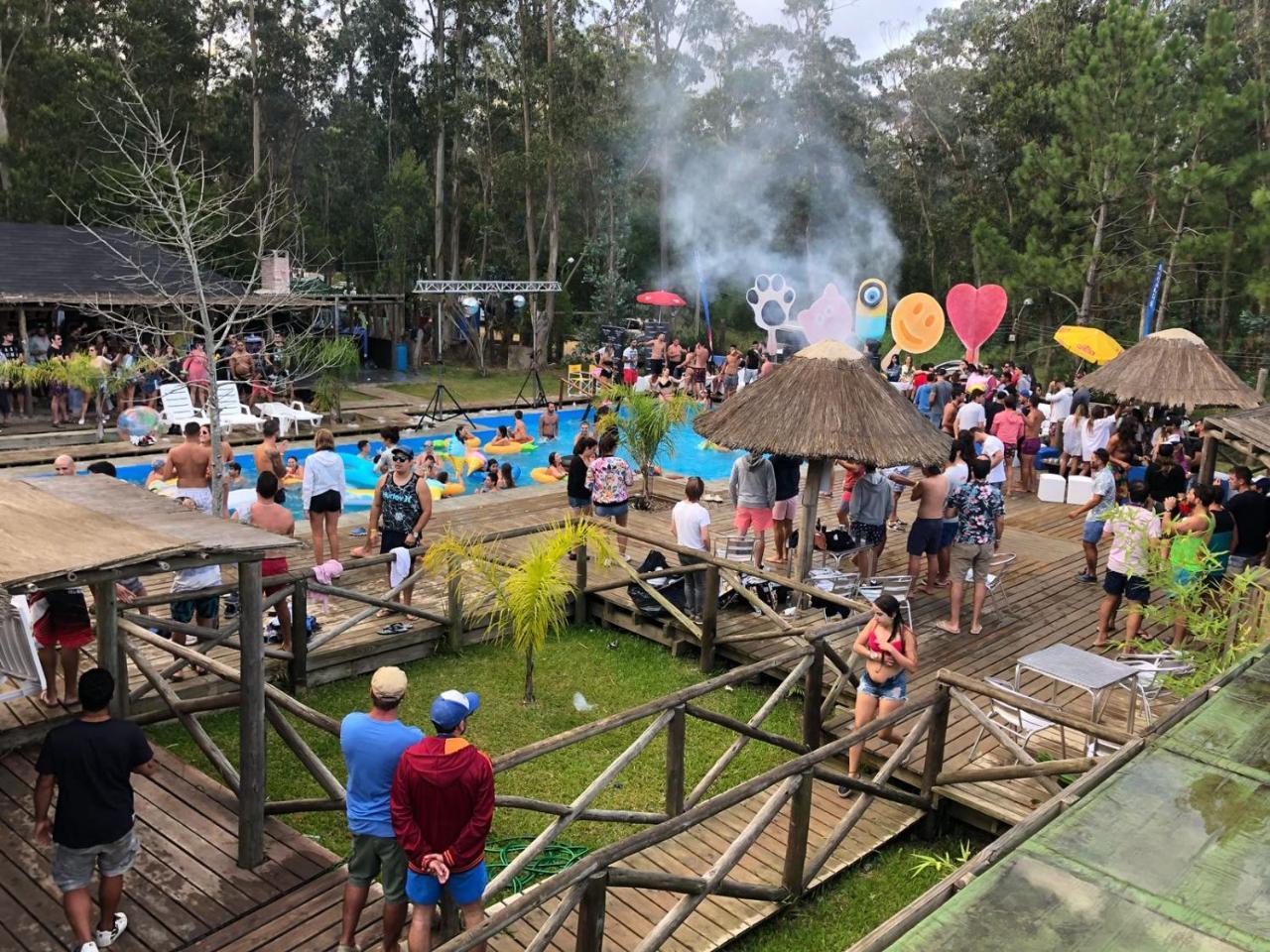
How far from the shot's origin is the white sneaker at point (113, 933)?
14.7ft

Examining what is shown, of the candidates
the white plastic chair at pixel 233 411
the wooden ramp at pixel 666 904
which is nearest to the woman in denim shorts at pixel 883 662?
the wooden ramp at pixel 666 904

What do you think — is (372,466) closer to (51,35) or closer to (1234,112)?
(1234,112)

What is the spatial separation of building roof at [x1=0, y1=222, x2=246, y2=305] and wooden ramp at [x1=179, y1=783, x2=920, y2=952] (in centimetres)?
1470

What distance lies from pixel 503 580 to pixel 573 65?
2425cm

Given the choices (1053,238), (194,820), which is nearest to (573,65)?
(1053,238)

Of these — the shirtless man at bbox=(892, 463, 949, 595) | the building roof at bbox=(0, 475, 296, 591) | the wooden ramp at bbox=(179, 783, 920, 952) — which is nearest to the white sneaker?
the wooden ramp at bbox=(179, 783, 920, 952)

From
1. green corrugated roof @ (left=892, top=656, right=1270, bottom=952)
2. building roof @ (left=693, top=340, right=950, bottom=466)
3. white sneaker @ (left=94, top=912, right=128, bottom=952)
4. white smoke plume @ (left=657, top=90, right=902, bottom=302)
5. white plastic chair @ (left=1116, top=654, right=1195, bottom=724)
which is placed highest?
white smoke plume @ (left=657, top=90, right=902, bottom=302)

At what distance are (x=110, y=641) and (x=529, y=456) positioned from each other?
1313 centimetres

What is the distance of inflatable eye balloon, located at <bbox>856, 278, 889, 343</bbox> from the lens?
28719 mm

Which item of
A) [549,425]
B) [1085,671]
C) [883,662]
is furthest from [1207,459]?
[549,425]

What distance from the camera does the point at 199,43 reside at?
3419 cm

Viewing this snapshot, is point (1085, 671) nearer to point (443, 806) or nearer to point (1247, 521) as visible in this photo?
point (1247, 521)

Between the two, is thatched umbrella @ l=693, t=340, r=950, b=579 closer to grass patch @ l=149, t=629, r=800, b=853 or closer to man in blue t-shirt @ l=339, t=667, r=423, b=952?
grass patch @ l=149, t=629, r=800, b=853

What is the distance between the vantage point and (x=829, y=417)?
8594 millimetres
